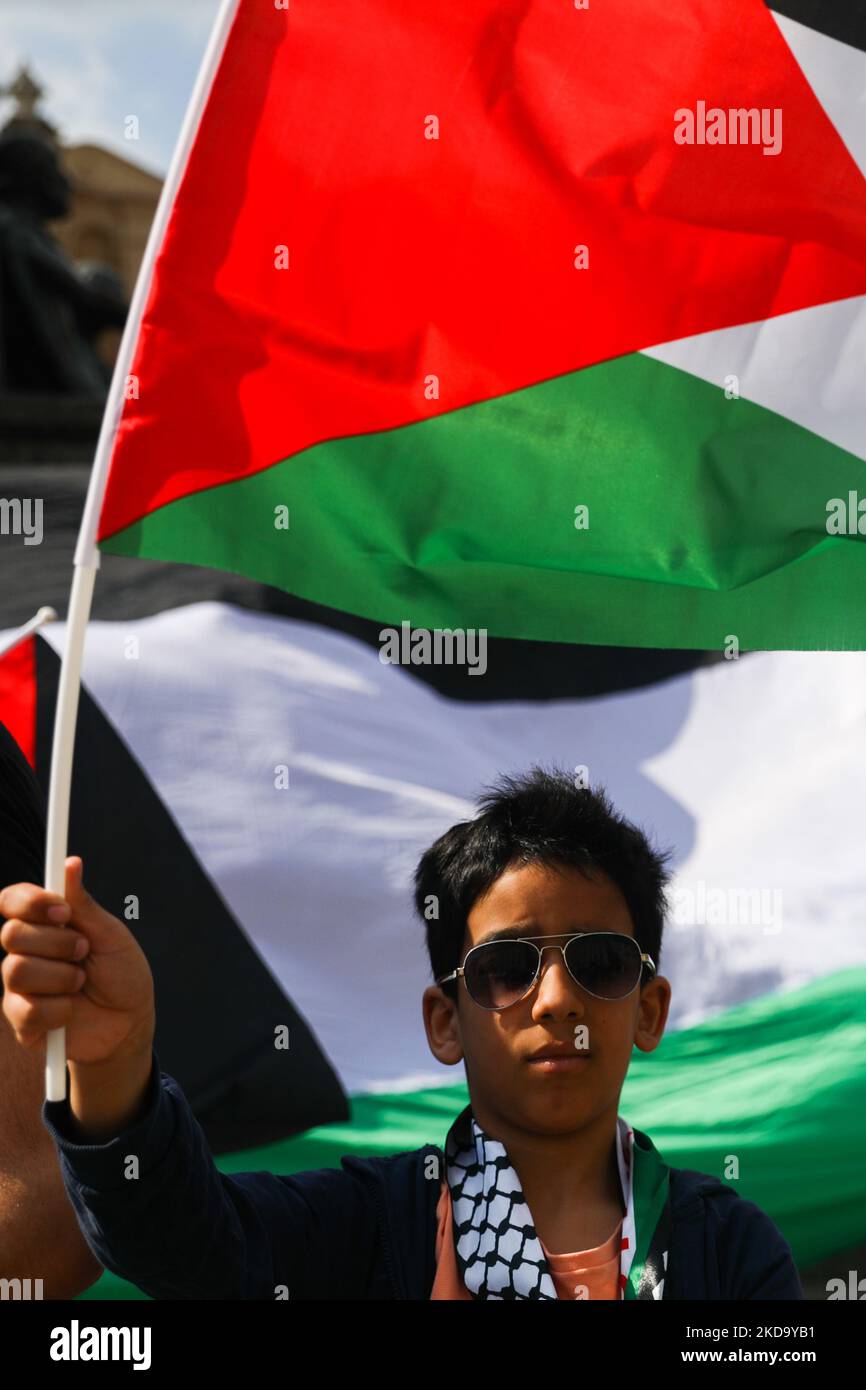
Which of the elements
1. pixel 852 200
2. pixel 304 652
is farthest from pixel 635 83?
pixel 304 652

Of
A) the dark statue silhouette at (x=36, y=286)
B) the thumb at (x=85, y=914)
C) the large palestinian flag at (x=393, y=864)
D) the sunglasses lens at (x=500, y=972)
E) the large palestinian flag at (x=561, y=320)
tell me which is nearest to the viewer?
the thumb at (x=85, y=914)

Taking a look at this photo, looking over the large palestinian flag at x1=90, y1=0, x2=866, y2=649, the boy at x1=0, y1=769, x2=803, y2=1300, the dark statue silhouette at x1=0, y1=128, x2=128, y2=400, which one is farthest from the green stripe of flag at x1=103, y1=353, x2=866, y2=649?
the dark statue silhouette at x1=0, y1=128, x2=128, y2=400

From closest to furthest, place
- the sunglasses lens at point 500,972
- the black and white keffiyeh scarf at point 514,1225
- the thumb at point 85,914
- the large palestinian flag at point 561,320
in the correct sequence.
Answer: the thumb at point 85,914
the black and white keffiyeh scarf at point 514,1225
the sunglasses lens at point 500,972
the large palestinian flag at point 561,320

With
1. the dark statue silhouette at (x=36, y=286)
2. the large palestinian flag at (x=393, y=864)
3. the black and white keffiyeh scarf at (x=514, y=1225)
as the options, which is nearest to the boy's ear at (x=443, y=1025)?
the black and white keffiyeh scarf at (x=514, y=1225)

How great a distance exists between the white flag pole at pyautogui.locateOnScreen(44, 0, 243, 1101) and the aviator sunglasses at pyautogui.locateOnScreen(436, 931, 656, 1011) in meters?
0.50

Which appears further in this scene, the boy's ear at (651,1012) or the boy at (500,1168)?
the boy's ear at (651,1012)

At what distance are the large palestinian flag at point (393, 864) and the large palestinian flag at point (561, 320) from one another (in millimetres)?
1136

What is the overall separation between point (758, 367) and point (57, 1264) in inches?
58.1

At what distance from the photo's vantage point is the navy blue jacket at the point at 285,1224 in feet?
6.92

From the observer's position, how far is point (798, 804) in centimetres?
416

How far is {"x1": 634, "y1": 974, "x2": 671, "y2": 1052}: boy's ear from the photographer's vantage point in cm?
246

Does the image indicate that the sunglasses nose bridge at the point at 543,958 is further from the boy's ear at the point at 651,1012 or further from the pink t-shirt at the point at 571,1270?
the pink t-shirt at the point at 571,1270

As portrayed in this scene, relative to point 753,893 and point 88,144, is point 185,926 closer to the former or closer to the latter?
point 753,893

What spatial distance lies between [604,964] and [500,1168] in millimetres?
260
